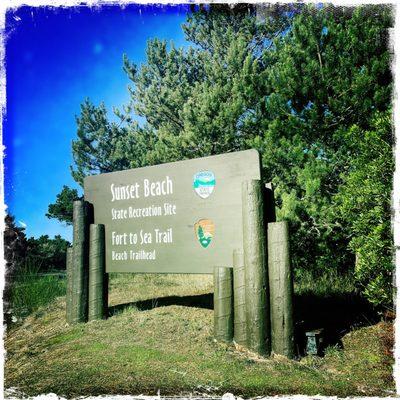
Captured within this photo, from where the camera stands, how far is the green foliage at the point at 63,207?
71.3 ft

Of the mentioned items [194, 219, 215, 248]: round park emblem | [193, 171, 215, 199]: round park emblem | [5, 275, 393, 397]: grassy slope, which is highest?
[193, 171, 215, 199]: round park emblem

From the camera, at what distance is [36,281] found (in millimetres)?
6832

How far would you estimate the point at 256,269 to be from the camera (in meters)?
3.83

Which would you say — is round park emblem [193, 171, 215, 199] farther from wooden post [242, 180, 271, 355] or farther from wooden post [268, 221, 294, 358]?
wooden post [268, 221, 294, 358]

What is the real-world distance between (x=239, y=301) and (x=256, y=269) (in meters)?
0.43

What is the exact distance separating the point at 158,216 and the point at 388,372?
2.97 m

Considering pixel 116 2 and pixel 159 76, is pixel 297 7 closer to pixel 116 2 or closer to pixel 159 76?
pixel 116 2

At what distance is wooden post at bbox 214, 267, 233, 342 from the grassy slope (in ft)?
0.56

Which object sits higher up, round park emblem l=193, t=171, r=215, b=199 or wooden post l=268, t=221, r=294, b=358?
round park emblem l=193, t=171, r=215, b=199

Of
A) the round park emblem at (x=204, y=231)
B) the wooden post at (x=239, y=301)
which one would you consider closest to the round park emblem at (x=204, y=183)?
the round park emblem at (x=204, y=231)

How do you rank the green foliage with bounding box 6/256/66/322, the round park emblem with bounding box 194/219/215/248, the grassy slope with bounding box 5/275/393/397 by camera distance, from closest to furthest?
the grassy slope with bounding box 5/275/393/397, the round park emblem with bounding box 194/219/215/248, the green foliage with bounding box 6/256/66/322

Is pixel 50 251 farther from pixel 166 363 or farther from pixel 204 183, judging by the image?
pixel 166 363

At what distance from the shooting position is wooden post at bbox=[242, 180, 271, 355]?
3770 mm

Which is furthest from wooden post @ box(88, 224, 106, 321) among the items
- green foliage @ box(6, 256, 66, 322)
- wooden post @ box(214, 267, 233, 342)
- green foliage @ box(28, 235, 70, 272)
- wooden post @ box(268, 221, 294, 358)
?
green foliage @ box(28, 235, 70, 272)
